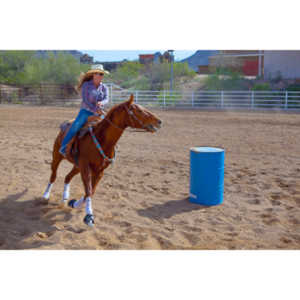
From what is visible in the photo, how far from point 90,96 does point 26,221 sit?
215 cm

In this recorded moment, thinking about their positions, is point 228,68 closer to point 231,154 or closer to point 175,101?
point 175,101

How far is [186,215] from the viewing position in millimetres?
5348

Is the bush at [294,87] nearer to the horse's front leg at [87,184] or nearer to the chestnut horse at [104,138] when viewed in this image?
the chestnut horse at [104,138]

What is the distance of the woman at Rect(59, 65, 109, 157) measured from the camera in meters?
4.91

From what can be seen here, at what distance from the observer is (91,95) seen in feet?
16.1

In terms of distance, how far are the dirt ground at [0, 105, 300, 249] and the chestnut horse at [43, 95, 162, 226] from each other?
54cm

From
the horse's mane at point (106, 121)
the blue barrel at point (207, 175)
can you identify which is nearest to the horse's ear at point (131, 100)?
the horse's mane at point (106, 121)

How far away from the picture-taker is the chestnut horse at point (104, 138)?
4516 millimetres

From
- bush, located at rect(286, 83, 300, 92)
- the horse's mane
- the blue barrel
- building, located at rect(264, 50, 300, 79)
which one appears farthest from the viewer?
building, located at rect(264, 50, 300, 79)

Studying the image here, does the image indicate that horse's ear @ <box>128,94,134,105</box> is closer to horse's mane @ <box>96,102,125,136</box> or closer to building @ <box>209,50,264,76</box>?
horse's mane @ <box>96,102,125,136</box>

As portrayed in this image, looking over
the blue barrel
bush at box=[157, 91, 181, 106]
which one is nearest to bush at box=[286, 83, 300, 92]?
bush at box=[157, 91, 181, 106]

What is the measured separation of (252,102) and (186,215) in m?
16.4

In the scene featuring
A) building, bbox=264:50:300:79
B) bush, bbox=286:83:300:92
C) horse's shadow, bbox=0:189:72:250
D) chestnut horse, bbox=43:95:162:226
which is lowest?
horse's shadow, bbox=0:189:72:250

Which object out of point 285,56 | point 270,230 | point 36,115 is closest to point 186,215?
point 270,230
